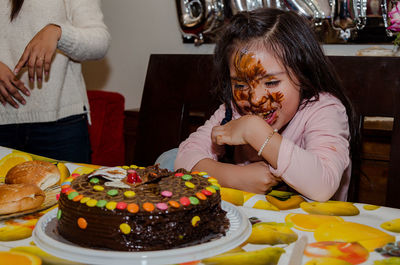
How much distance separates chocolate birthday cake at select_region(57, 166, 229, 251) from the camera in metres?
0.64

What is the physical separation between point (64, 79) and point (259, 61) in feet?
2.71

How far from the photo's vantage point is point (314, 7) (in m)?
1.88

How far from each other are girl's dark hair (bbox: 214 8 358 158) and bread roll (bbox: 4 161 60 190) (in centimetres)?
53

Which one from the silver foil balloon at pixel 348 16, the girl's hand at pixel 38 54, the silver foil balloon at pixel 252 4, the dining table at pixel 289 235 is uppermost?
the silver foil balloon at pixel 252 4

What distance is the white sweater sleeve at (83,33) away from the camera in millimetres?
1468

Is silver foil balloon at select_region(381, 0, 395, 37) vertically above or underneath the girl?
above

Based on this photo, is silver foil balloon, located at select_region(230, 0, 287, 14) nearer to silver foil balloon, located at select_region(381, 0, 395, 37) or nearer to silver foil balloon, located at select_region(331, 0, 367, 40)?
silver foil balloon, located at select_region(331, 0, 367, 40)

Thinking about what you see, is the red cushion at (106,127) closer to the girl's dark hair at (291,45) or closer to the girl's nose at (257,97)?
the girl's dark hair at (291,45)

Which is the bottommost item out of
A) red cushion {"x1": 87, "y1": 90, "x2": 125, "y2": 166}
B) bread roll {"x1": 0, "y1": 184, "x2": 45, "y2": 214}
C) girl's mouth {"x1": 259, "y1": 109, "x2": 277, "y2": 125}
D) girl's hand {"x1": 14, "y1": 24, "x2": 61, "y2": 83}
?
red cushion {"x1": 87, "y1": 90, "x2": 125, "y2": 166}

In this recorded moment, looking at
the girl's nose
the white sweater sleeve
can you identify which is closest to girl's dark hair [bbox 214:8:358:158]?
the girl's nose

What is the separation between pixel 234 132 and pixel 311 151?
18cm

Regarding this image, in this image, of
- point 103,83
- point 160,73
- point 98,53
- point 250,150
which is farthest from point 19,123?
point 103,83

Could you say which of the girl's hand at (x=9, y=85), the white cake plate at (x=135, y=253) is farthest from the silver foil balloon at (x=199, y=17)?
the white cake plate at (x=135, y=253)

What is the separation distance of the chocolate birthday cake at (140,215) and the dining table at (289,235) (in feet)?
0.14
